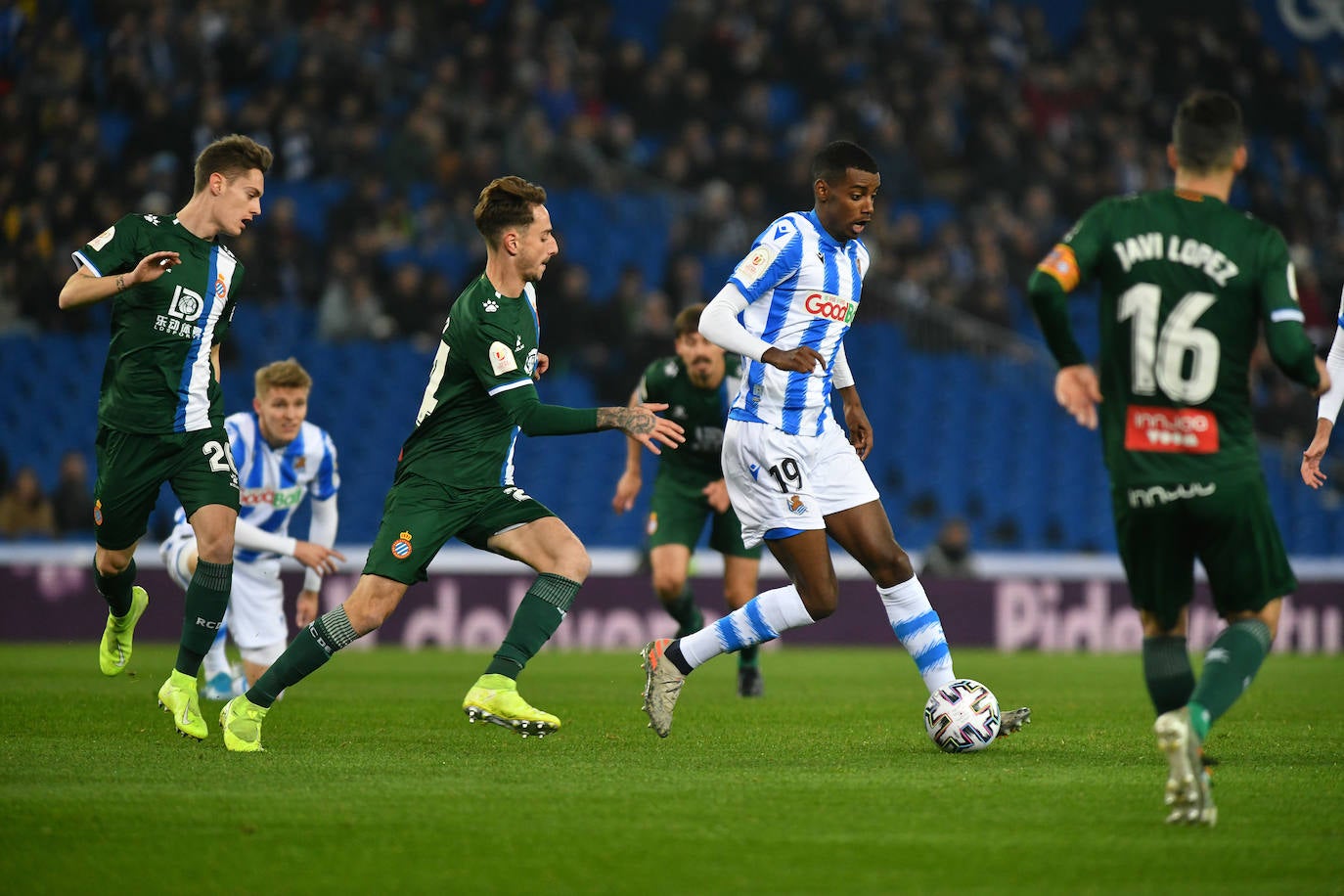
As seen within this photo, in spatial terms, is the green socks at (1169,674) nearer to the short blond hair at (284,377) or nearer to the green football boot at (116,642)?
the green football boot at (116,642)

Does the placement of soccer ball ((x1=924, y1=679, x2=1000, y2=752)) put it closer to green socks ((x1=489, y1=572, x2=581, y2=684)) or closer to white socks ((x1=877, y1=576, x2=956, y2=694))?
white socks ((x1=877, y1=576, x2=956, y2=694))

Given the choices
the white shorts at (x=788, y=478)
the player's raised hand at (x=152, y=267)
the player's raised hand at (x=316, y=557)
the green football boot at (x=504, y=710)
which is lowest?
the green football boot at (x=504, y=710)

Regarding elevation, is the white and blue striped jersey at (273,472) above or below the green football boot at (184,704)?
above

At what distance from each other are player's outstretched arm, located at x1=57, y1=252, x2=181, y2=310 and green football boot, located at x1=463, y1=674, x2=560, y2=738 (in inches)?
89.0

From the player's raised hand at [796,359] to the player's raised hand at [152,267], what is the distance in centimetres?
262

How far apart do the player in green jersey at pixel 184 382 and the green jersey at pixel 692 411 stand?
387 centimetres

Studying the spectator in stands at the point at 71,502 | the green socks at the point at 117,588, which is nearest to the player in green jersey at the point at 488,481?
the green socks at the point at 117,588

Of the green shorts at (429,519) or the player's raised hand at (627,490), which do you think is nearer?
the green shorts at (429,519)

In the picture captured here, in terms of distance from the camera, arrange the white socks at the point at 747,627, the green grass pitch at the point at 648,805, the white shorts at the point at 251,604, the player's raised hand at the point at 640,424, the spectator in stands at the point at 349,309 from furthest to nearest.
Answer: the spectator in stands at the point at 349,309 → the white shorts at the point at 251,604 → the white socks at the point at 747,627 → the player's raised hand at the point at 640,424 → the green grass pitch at the point at 648,805

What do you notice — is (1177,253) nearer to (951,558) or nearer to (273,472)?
(273,472)

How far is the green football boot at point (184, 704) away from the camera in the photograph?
23.0 feet

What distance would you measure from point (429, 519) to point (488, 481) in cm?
34

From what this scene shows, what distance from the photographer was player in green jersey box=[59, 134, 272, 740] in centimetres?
736

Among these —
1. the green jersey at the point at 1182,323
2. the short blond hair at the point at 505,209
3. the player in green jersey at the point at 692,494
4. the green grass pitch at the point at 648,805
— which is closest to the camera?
the green grass pitch at the point at 648,805
